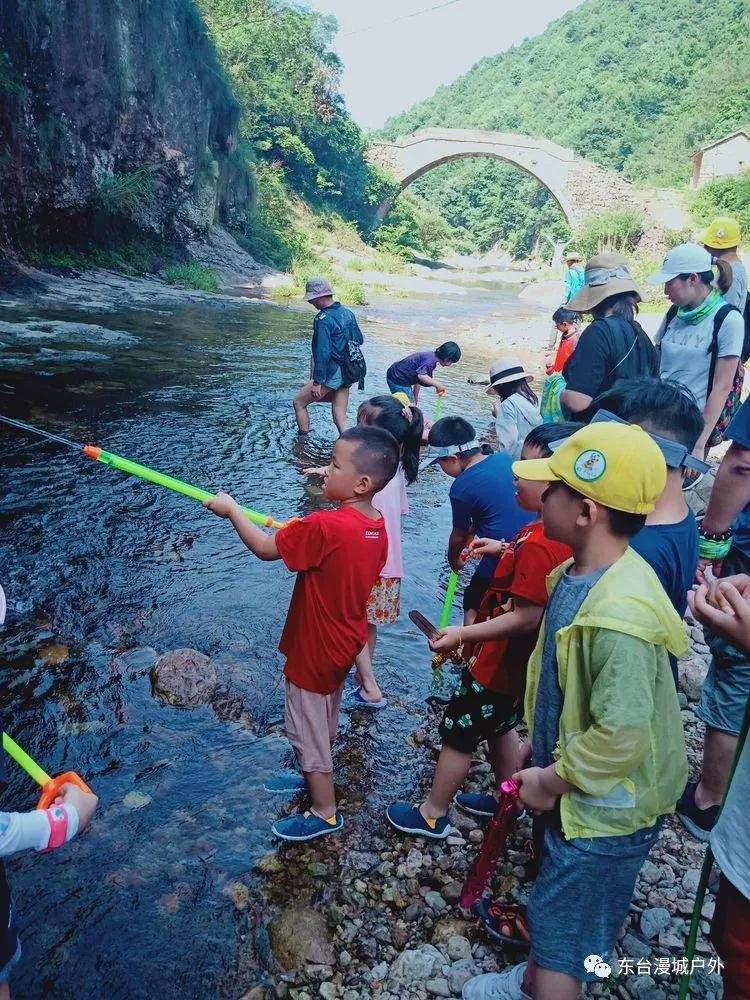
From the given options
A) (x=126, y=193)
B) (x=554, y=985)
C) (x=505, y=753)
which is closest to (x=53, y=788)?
(x=554, y=985)

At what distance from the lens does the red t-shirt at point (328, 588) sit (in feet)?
8.54

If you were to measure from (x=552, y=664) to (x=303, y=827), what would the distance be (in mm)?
1566

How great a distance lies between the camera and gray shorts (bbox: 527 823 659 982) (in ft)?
5.91

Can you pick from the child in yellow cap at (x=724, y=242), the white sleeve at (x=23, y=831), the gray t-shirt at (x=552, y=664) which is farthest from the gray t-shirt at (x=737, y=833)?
the child in yellow cap at (x=724, y=242)

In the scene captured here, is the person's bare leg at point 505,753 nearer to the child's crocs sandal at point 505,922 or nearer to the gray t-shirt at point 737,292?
the child's crocs sandal at point 505,922

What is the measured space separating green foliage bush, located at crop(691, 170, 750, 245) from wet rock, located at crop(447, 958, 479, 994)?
34472mm

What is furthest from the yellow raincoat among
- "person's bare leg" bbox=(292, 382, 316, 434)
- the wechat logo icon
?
"person's bare leg" bbox=(292, 382, 316, 434)

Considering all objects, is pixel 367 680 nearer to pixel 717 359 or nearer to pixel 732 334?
pixel 717 359

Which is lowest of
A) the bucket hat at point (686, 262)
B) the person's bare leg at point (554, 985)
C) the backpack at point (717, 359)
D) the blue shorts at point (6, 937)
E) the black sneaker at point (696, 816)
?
the black sneaker at point (696, 816)

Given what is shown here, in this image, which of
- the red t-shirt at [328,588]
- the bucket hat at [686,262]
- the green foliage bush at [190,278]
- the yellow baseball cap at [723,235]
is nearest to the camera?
the red t-shirt at [328,588]

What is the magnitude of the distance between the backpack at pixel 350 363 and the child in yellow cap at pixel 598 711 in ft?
20.2

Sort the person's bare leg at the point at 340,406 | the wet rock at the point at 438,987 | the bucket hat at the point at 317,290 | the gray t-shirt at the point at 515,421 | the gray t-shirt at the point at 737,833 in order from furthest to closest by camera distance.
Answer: the person's bare leg at the point at 340,406, the bucket hat at the point at 317,290, the gray t-shirt at the point at 515,421, the wet rock at the point at 438,987, the gray t-shirt at the point at 737,833

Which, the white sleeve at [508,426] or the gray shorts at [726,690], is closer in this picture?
the gray shorts at [726,690]

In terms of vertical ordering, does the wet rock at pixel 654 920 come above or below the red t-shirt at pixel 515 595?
below
